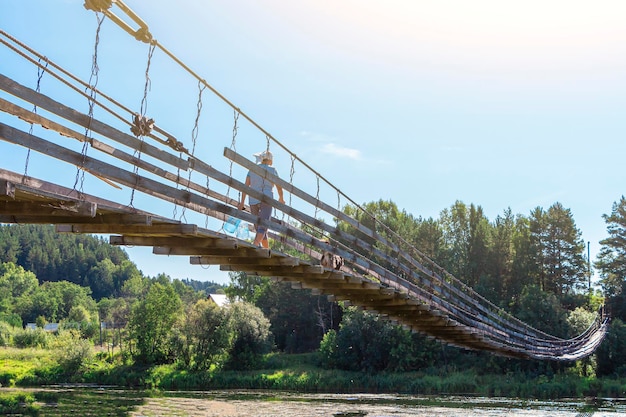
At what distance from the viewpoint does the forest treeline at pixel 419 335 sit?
28.6 meters

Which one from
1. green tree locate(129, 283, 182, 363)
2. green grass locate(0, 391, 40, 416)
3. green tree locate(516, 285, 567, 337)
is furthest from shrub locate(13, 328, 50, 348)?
green tree locate(516, 285, 567, 337)

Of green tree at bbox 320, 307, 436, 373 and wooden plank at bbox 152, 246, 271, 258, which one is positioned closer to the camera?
wooden plank at bbox 152, 246, 271, 258

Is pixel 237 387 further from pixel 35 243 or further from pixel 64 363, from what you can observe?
pixel 35 243

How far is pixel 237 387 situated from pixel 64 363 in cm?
1020

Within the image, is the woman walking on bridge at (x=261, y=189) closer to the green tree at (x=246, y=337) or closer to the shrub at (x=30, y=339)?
the green tree at (x=246, y=337)

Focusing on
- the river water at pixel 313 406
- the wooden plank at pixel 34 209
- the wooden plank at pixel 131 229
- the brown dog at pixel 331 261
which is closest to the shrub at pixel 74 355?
the river water at pixel 313 406

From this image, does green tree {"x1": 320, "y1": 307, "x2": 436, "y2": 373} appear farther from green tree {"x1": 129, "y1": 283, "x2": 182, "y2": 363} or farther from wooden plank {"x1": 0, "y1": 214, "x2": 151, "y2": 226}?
wooden plank {"x1": 0, "y1": 214, "x2": 151, "y2": 226}

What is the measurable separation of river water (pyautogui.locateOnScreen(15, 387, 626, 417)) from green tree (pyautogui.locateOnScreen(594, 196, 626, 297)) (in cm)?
1301

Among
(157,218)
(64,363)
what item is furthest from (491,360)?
(157,218)

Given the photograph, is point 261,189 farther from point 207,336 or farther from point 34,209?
point 207,336

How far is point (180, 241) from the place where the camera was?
307 inches

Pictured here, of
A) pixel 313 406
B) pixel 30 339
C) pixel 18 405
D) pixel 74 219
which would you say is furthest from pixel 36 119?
pixel 30 339

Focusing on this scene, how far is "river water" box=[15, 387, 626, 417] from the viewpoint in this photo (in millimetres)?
16859

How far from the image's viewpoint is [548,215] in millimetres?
35594
